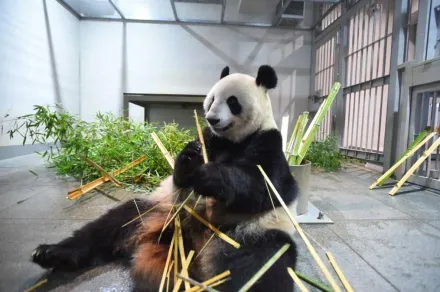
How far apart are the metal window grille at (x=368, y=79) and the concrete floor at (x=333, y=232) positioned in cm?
142

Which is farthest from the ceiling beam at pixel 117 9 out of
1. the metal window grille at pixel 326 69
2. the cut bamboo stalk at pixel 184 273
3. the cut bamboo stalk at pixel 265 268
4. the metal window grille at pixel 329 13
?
the cut bamboo stalk at pixel 265 268

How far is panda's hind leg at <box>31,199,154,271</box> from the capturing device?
0.98 m

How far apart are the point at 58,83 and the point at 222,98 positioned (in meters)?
4.15

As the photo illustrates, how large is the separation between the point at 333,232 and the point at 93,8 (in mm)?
4660

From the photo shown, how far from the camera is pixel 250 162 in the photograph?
92 centimetres

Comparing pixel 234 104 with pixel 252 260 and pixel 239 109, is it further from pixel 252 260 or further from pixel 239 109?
pixel 252 260

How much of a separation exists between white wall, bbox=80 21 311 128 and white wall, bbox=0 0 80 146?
0.33 metres

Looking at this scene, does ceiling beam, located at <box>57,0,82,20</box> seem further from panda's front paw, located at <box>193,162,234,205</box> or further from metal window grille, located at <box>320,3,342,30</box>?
panda's front paw, located at <box>193,162,234,205</box>

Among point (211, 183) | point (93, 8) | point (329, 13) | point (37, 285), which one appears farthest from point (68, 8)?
point (211, 183)

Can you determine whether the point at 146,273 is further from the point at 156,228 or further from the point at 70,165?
the point at 70,165

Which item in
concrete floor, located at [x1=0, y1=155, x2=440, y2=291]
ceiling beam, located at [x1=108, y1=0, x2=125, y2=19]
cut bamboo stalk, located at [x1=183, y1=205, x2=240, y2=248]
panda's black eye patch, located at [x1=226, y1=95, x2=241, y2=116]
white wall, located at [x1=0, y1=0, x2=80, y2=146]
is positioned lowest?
concrete floor, located at [x1=0, y1=155, x2=440, y2=291]

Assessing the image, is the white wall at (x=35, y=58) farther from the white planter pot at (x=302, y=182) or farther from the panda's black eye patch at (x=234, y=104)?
the white planter pot at (x=302, y=182)

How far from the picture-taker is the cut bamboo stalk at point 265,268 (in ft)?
2.37

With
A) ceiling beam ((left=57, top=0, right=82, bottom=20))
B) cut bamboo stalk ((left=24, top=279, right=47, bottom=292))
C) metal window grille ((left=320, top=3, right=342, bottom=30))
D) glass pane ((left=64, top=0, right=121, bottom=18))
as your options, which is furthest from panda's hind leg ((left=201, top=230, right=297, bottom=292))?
ceiling beam ((left=57, top=0, right=82, bottom=20))
